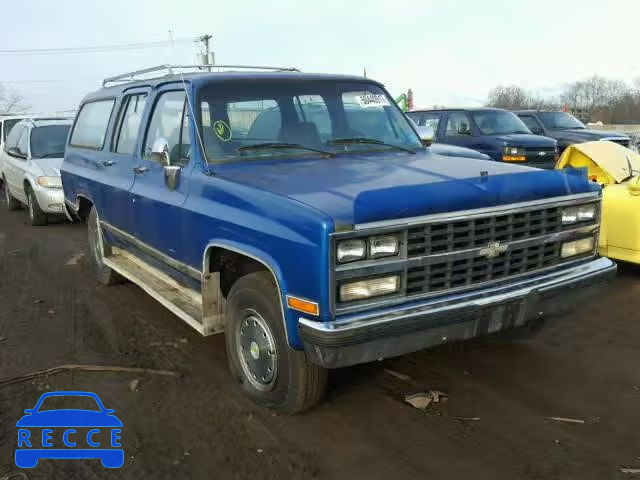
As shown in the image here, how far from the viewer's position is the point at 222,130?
4215 millimetres

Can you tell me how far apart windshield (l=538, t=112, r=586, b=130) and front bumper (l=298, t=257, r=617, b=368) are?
12865mm

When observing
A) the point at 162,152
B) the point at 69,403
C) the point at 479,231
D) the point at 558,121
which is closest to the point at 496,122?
A: the point at 558,121

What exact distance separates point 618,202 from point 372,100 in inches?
109

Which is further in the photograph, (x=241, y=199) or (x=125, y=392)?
(x=125, y=392)

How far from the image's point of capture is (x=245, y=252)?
11.2ft

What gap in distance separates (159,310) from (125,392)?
1.69m

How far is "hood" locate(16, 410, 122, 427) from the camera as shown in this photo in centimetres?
358

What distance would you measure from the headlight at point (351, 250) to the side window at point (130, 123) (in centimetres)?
285

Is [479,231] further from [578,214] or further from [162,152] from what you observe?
[162,152]

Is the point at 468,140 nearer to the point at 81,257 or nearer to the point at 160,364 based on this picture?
the point at 81,257

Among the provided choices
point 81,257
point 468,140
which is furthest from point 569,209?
point 468,140

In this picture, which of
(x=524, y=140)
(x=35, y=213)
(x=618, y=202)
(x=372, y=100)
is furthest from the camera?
(x=524, y=140)

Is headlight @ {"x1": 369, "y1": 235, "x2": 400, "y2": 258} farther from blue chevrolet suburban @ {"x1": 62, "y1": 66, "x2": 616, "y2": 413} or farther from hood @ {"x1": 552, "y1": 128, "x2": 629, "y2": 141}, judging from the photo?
hood @ {"x1": 552, "y1": 128, "x2": 629, "y2": 141}

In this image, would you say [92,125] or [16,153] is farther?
[16,153]
